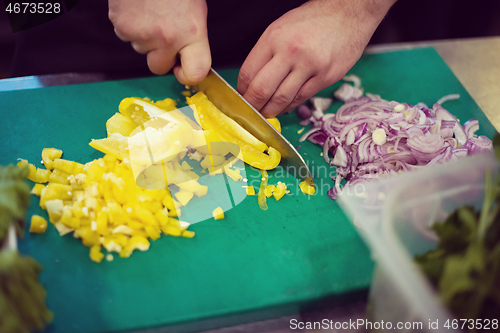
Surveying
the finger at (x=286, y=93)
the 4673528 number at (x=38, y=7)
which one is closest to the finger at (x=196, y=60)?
the finger at (x=286, y=93)

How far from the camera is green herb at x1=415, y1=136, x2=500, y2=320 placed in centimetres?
85

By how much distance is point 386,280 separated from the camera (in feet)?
3.24

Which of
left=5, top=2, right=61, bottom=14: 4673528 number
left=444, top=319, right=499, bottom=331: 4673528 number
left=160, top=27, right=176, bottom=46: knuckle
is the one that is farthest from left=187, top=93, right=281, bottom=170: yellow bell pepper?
left=5, top=2, right=61, bottom=14: 4673528 number

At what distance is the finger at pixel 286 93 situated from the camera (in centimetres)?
169

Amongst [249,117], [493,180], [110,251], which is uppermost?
[493,180]

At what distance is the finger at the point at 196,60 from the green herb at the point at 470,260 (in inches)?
47.7

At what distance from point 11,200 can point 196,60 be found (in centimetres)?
99

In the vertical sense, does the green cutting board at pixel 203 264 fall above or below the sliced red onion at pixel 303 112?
below

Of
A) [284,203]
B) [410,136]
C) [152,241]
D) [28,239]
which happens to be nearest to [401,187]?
[284,203]

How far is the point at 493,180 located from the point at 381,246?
1.28 feet

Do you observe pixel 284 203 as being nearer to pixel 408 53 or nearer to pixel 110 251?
pixel 110 251

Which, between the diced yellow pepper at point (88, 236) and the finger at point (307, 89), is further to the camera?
the finger at point (307, 89)

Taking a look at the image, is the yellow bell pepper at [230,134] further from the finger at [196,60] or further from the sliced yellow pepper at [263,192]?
the finger at [196,60]

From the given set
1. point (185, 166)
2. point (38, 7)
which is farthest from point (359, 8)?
point (38, 7)
